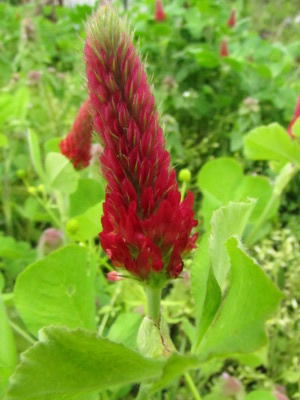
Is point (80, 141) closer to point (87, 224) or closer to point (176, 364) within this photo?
point (87, 224)

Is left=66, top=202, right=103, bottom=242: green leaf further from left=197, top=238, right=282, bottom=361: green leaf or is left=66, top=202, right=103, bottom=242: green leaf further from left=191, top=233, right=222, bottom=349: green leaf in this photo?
left=197, top=238, right=282, bottom=361: green leaf

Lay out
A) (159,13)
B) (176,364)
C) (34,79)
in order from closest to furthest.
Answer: (176,364)
(34,79)
(159,13)

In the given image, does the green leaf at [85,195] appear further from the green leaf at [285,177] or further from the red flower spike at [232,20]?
the red flower spike at [232,20]

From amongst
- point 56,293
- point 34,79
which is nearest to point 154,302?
point 56,293

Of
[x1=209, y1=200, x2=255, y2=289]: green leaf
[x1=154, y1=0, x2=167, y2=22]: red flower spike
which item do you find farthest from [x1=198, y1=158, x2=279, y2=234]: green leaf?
[x1=154, y1=0, x2=167, y2=22]: red flower spike

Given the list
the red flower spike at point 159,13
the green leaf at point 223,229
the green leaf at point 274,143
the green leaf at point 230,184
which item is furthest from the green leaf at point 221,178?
the red flower spike at point 159,13

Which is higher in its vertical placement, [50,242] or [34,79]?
[34,79]

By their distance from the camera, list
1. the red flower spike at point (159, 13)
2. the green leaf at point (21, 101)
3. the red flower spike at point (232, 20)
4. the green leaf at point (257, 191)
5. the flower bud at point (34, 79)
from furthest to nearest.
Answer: the red flower spike at point (232, 20)
the red flower spike at point (159, 13)
the flower bud at point (34, 79)
the green leaf at point (21, 101)
the green leaf at point (257, 191)
